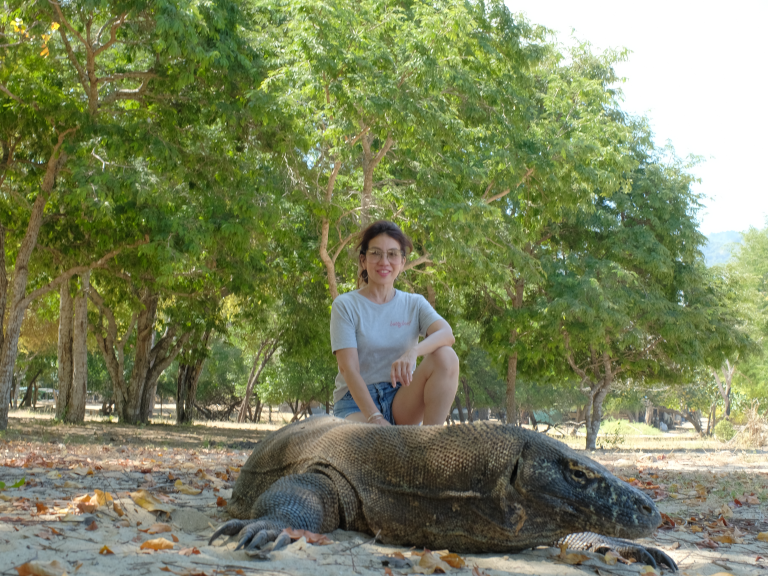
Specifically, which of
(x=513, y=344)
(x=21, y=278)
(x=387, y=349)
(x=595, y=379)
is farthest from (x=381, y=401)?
(x=595, y=379)

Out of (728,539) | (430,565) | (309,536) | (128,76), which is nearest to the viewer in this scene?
(430,565)

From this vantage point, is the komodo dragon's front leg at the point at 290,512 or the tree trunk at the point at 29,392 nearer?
the komodo dragon's front leg at the point at 290,512

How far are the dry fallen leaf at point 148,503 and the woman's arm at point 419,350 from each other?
4.47 ft

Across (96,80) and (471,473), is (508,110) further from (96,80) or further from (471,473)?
(471,473)

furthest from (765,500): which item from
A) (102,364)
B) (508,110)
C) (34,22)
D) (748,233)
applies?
(102,364)

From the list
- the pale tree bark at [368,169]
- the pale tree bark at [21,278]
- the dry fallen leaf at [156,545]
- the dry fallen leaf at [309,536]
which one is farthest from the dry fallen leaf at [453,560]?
the pale tree bark at [21,278]

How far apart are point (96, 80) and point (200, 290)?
20.3ft

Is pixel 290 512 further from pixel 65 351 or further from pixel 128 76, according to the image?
pixel 65 351

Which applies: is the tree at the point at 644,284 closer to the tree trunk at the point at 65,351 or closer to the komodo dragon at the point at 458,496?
the tree trunk at the point at 65,351

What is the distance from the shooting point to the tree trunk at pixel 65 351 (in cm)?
1720

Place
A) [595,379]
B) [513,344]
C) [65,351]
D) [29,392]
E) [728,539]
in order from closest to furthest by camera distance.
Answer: [728,539] < [65,351] < [513,344] < [595,379] < [29,392]

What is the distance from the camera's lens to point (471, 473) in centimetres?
290

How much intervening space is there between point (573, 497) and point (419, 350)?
139 cm

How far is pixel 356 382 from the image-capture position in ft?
13.1
